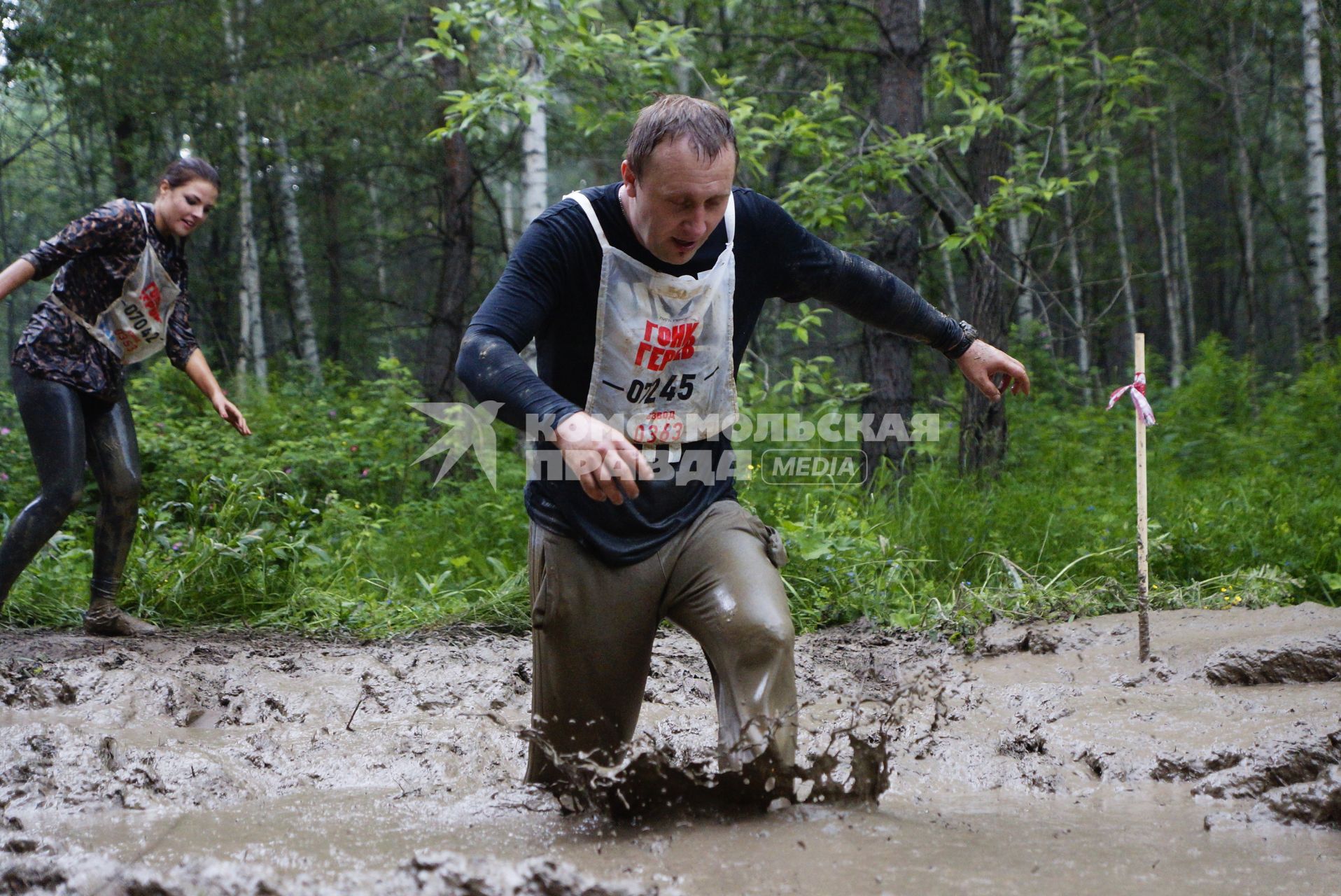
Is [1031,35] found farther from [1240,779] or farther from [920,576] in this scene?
[1240,779]

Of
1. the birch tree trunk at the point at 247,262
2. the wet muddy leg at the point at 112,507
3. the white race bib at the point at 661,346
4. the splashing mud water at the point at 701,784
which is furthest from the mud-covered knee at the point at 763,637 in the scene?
the birch tree trunk at the point at 247,262

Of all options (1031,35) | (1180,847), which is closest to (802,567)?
(1180,847)

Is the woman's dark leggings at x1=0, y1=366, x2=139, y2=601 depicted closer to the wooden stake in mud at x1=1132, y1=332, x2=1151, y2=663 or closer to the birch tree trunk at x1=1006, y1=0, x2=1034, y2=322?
the wooden stake in mud at x1=1132, y1=332, x2=1151, y2=663

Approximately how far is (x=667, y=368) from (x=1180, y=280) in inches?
922

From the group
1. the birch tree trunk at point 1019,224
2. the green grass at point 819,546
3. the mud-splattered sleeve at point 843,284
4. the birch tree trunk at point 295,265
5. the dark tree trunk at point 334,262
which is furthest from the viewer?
the dark tree trunk at point 334,262

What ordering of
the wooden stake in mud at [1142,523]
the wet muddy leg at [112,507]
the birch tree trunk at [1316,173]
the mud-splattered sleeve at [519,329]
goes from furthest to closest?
1. the birch tree trunk at [1316,173]
2. the wet muddy leg at [112,507]
3. the wooden stake in mud at [1142,523]
4. the mud-splattered sleeve at [519,329]

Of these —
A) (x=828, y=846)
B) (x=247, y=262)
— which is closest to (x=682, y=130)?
(x=828, y=846)

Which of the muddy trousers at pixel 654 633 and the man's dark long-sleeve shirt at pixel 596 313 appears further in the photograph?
the muddy trousers at pixel 654 633

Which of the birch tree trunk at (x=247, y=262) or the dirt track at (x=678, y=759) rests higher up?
the birch tree trunk at (x=247, y=262)

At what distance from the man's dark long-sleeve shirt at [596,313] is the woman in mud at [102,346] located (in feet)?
7.83

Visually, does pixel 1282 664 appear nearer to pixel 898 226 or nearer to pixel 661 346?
pixel 661 346

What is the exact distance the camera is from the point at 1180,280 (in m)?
23.0

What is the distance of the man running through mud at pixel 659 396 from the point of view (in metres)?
2.33

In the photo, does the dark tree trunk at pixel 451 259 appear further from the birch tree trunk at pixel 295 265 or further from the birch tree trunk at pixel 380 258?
the birch tree trunk at pixel 380 258
